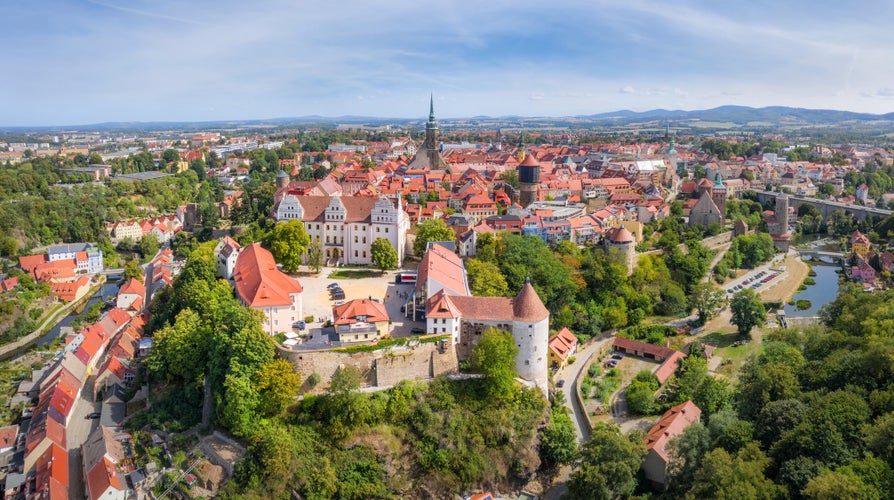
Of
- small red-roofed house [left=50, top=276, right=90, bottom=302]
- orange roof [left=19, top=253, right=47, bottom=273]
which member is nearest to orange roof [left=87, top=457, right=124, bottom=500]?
small red-roofed house [left=50, top=276, right=90, bottom=302]

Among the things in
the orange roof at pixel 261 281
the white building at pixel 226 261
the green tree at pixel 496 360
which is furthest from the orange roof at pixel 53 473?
the green tree at pixel 496 360

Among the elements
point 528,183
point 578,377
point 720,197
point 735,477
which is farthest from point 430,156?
point 735,477

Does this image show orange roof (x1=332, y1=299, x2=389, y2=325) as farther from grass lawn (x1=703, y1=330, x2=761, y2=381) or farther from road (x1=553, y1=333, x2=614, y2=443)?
grass lawn (x1=703, y1=330, x2=761, y2=381)

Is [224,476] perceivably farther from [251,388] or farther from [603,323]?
[603,323]

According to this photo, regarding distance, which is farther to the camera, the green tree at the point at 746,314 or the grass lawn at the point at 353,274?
the green tree at the point at 746,314

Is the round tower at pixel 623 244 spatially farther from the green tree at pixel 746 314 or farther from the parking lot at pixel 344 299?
the parking lot at pixel 344 299

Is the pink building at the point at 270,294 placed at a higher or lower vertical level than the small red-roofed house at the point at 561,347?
higher

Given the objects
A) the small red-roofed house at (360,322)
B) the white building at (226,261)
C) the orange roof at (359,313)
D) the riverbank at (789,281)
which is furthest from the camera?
the riverbank at (789,281)
